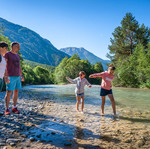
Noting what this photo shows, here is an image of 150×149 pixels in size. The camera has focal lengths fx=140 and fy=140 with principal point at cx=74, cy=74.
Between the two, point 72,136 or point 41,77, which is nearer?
point 72,136

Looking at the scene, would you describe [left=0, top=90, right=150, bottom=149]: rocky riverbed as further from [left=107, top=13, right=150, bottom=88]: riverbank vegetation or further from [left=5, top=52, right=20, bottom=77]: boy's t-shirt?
[left=107, top=13, right=150, bottom=88]: riverbank vegetation

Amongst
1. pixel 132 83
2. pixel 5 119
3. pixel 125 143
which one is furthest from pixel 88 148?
pixel 132 83

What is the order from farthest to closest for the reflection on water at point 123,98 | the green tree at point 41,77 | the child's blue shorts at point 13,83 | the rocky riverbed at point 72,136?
the green tree at point 41,77 < the reflection on water at point 123,98 < the child's blue shorts at point 13,83 < the rocky riverbed at point 72,136

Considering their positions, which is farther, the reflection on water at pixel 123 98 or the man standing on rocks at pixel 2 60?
the reflection on water at pixel 123 98

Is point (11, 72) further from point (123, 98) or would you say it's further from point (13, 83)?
point (123, 98)

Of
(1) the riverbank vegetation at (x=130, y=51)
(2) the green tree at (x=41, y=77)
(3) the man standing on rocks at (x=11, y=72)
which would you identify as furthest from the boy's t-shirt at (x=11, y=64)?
(2) the green tree at (x=41, y=77)

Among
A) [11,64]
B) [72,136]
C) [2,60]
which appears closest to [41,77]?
[11,64]

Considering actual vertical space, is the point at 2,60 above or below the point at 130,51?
below

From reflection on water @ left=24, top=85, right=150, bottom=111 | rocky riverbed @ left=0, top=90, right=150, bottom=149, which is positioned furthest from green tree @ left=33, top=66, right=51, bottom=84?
rocky riverbed @ left=0, top=90, right=150, bottom=149

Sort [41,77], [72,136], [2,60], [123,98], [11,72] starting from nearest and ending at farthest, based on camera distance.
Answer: [72,136]
[2,60]
[11,72]
[123,98]
[41,77]

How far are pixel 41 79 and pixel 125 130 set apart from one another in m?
100

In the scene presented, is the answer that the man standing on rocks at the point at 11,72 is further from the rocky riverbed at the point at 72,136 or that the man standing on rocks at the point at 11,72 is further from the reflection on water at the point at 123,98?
the reflection on water at the point at 123,98

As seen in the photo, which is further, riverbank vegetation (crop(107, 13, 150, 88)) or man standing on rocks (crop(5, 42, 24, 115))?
riverbank vegetation (crop(107, 13, 150, 88))

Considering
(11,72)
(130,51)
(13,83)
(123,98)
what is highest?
(130,51)
